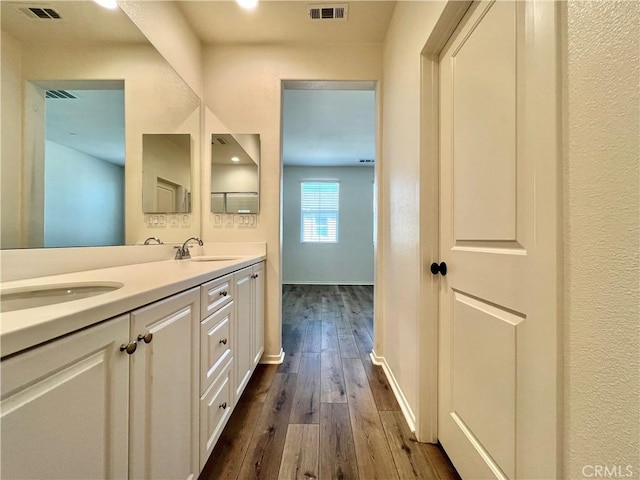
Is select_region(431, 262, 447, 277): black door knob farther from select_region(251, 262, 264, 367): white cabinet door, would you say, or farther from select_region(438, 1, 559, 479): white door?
select_region(251, 262, 264, 367): white cabinet door

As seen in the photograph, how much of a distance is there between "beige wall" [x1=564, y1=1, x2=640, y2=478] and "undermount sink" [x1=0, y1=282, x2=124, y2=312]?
125cm

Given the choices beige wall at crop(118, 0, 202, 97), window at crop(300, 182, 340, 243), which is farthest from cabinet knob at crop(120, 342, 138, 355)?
window at crop(300, 182, 340, 243)

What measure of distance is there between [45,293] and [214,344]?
61 centimetres

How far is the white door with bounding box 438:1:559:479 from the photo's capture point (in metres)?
0.66

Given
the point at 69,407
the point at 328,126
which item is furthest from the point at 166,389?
the point at 328,126

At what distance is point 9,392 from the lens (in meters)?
0.39

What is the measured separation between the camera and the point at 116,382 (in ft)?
1.98

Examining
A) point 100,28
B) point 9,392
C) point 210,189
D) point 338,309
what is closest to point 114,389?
point 9,392

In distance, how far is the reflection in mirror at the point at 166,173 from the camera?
162 cm

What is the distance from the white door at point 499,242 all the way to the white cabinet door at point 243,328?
1.08m

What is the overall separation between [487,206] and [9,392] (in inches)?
49.8

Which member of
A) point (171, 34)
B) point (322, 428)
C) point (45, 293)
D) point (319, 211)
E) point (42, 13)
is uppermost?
point (171, 34)

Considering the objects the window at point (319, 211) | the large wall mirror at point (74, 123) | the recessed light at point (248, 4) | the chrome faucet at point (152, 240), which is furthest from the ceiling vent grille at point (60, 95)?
the window at point (319, 211)

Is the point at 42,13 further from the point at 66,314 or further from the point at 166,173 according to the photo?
the point at 66,314
